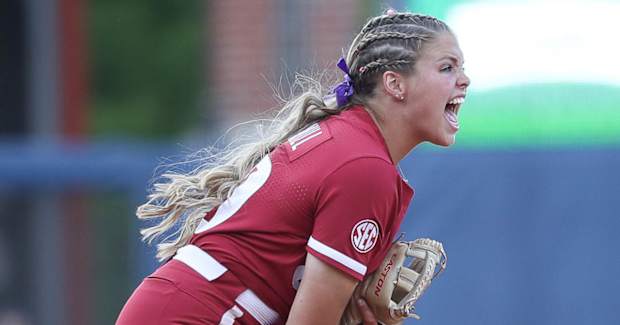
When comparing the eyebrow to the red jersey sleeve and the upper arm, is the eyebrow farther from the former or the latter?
the upper arm

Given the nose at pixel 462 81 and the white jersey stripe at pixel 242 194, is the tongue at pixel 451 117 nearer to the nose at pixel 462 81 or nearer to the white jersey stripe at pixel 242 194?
the nose at pixel 462 81

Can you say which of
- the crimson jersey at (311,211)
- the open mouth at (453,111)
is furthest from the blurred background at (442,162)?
the crimson jersey at (311,211)

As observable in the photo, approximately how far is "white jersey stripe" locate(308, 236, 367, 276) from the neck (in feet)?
1.19

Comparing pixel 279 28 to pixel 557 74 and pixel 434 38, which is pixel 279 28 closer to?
pixel 557 74

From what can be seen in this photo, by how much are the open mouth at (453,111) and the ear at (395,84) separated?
154 mm

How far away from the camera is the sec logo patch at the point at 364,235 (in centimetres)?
298

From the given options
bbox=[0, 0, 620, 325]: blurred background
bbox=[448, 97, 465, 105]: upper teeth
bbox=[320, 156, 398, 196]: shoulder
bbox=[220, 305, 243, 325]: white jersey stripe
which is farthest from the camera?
bbox=[0, 0, 620, 325]: blurred background

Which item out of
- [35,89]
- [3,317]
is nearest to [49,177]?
[3,317]

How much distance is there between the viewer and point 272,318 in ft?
10.4

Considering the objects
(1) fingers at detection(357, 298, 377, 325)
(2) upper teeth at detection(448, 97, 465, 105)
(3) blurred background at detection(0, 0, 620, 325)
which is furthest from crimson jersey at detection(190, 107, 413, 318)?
(3) blurred background at detection(0, 0, 620, 325)

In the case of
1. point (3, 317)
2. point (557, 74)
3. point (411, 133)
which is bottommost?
point (3, 317)

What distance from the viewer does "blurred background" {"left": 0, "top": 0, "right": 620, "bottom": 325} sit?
6078 mm

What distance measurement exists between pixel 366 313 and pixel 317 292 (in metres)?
0.34

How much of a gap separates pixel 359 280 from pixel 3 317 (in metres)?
4.77
